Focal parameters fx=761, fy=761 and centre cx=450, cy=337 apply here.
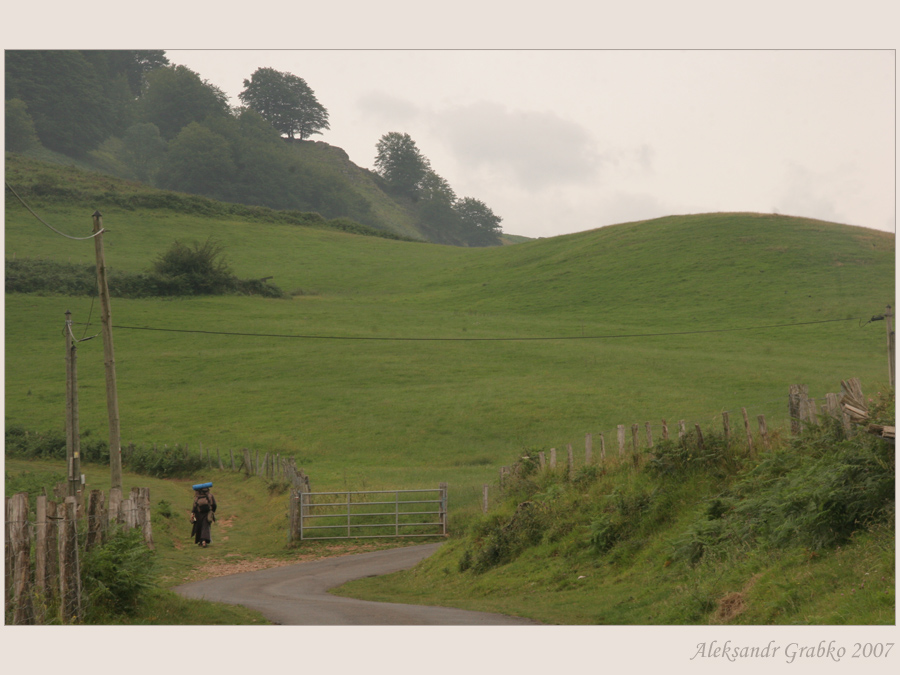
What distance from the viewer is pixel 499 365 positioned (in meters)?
54.1

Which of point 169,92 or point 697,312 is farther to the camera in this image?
point 169,92

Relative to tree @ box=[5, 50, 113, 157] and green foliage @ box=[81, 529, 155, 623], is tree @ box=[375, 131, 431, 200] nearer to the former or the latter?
tree @ box=[5, 50, 113, 157]

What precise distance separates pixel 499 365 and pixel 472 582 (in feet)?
126

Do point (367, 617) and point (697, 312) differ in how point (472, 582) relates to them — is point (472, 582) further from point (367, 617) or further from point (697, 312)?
point (697, 312)

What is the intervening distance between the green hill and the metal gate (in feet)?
3.31

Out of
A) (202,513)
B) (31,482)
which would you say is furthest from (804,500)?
(31,482)

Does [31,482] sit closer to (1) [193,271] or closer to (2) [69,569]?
(2) [69,569]

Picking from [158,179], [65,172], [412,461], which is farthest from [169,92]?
[412,461]

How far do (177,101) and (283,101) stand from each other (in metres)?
25.4

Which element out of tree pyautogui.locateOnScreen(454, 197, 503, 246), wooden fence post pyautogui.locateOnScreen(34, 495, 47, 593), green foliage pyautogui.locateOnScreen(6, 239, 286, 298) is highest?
tree pyautogui.locateOnScreen(454, 197, 503, 246)

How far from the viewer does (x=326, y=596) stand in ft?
52.1

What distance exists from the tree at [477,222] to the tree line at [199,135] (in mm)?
256

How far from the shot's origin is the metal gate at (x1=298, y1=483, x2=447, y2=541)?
25.6 metres

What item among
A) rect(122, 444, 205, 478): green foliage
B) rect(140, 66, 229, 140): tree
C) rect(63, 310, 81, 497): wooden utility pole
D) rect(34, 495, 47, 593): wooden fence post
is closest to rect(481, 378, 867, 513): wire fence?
rect(34, 495, 47, 593): wooden fence post
